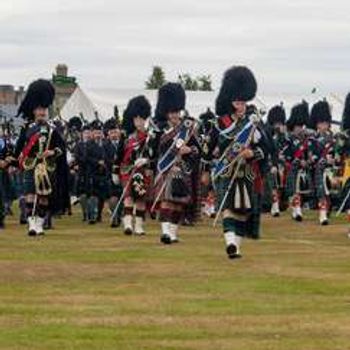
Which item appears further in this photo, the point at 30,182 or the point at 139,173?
the point at 139,173

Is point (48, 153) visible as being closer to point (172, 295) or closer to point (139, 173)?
point (139, 173)

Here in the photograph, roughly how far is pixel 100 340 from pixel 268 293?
9.30 ft

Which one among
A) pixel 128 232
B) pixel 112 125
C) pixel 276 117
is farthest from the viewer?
pixel 276 117

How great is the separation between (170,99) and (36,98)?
78.7 inches

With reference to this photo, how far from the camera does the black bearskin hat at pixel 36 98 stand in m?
19.3

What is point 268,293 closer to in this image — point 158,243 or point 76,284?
point 76,284

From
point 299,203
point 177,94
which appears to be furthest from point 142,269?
point 299,203

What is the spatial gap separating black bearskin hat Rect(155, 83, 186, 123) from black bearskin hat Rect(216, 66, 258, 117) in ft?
7.98

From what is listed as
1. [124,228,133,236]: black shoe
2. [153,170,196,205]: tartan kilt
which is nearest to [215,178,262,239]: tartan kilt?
[153,170,196,205]: tartan kilt

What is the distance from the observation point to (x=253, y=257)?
15.5 meters

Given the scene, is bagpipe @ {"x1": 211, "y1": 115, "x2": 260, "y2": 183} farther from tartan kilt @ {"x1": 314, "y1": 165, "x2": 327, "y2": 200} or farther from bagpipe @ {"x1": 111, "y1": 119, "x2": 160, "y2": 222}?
tartan kilt @ {"x1": 314, "y1": 165, "x2": 327, "y2": 200}

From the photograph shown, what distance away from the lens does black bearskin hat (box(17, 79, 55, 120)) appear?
63.3 feet

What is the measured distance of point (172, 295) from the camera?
11984 millimetres

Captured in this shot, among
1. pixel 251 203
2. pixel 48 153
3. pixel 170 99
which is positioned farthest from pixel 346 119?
pixel 251 203
